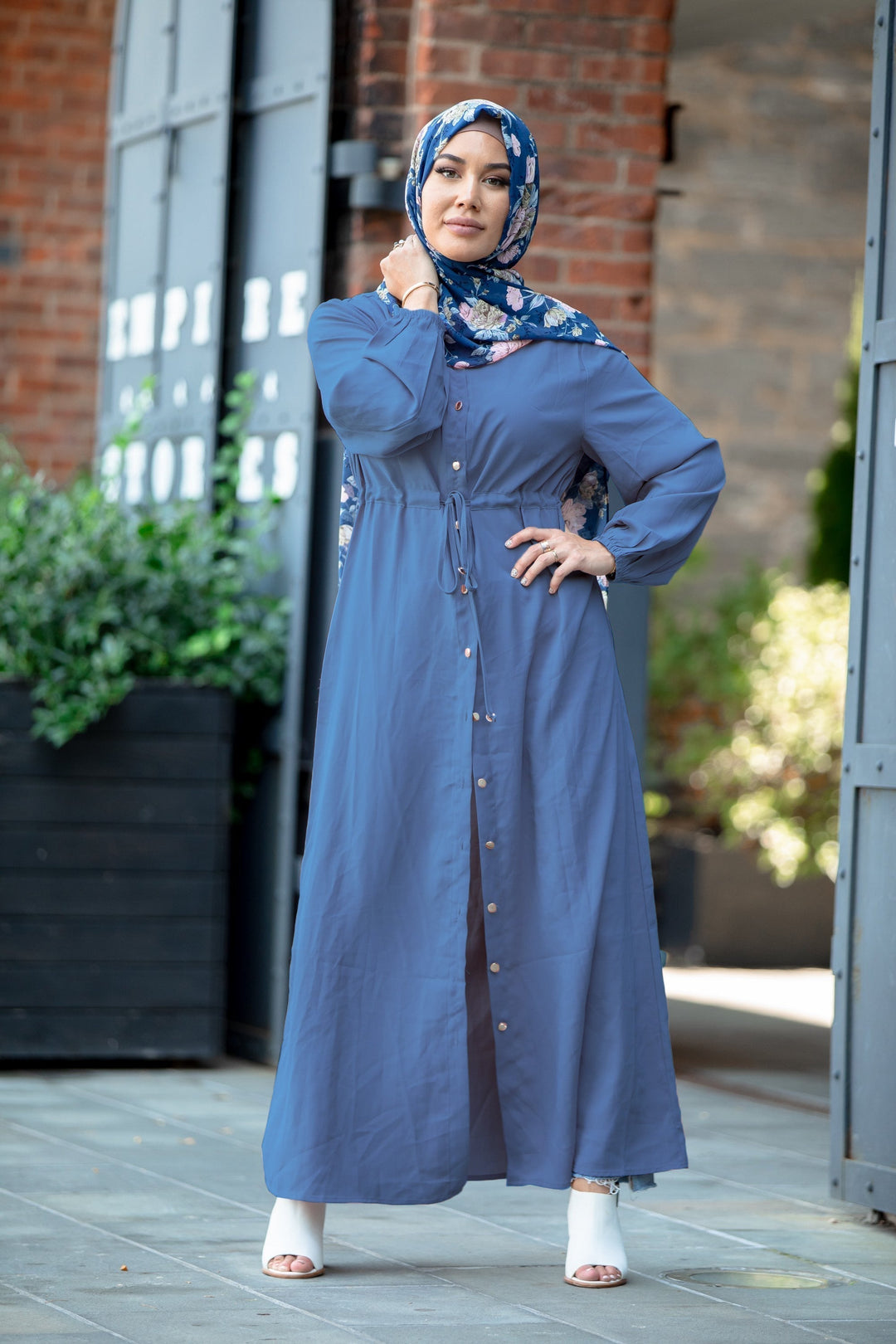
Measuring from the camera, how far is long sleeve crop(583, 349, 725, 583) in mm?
3020

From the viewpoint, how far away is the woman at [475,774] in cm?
290

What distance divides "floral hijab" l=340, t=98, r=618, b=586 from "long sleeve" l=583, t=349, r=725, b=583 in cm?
9

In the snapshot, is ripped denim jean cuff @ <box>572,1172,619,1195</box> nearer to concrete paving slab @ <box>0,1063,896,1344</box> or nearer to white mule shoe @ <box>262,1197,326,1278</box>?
concrete paving slab @ <box>0,1063,896,1344</box>

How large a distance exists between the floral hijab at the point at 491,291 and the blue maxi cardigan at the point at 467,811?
31 millimetres

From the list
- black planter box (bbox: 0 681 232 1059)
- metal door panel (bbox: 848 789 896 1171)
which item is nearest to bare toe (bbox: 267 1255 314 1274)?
metal door panel (bbox: 848 789 896 1171)

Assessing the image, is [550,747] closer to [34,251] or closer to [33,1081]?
[33,1081]

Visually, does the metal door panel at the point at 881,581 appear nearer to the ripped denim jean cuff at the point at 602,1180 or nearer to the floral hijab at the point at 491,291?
the floral hijab at the point at 491,291

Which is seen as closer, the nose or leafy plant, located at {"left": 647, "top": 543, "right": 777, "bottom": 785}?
the nose

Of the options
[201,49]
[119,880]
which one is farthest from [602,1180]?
[201,49]

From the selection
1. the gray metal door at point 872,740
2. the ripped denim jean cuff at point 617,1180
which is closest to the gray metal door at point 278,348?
the gray metal door at point 872,740

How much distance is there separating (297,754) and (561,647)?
6.94 feet

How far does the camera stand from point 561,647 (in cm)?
300

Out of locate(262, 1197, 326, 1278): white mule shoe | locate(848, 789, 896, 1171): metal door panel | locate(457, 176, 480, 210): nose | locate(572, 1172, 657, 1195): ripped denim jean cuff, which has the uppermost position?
locate(457, 176, 480, 210): nose

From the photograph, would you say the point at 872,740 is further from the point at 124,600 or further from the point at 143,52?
the point at 143,52
